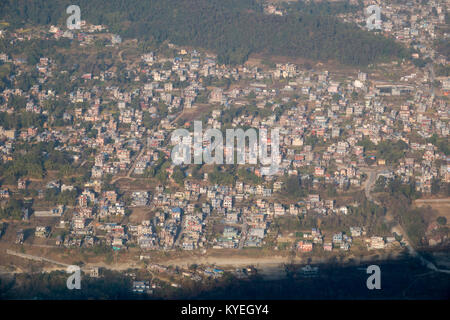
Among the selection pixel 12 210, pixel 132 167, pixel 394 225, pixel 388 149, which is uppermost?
pixel 388 149

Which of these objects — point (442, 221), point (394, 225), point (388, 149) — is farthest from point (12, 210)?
point (388, 149)

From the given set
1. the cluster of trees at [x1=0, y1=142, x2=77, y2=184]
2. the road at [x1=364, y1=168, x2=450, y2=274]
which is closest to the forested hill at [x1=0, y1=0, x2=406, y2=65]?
the road at [x1=364, y1=168, x2=450, y2=274]

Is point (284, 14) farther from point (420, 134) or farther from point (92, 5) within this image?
point (420, 134)

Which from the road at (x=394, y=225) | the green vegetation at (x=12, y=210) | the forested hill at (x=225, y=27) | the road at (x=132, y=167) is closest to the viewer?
the road at (x=394, y=225)

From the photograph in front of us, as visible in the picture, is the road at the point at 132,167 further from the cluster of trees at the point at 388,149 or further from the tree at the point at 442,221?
the tree at the point at 442,221

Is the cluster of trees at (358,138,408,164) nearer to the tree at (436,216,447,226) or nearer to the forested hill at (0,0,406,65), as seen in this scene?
the tree at (436,216,447,226)

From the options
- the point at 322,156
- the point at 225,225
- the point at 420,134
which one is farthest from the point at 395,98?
the point at 225,225

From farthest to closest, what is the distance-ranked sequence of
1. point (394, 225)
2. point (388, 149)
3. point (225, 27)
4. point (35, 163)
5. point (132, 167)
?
point (225, 27) → point (388, 149) → point (132, 167) → point (35, 163) → point (394, 225)

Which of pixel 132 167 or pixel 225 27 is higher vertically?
pixel 225 27

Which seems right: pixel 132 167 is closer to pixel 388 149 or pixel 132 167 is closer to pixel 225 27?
pixel 388 149

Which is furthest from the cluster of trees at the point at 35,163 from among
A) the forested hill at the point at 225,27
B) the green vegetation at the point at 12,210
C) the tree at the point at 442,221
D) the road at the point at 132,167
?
the forested hill at the point at 225,27
